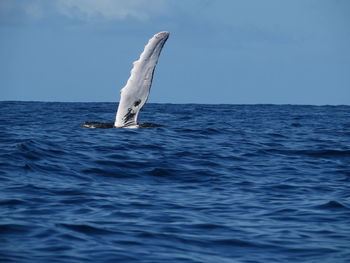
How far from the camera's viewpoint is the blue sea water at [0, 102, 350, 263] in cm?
763

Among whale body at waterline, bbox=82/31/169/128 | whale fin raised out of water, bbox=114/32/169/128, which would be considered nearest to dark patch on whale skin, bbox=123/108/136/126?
whale body at waterline, bbox=82/31/169/128

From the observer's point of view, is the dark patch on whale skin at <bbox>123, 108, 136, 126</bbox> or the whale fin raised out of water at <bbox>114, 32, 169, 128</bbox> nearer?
the whale fin raised out of water at <bbox>114, 32, 169, 128</bbox>

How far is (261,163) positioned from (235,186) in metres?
3.21

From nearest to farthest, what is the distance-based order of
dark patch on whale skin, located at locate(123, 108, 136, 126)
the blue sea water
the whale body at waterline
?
the blue sea water
the whale body at waterline
dark patch on whale skin, located at locate(123, 108, 136, 126)

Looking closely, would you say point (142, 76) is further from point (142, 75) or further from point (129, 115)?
point (129, 115)

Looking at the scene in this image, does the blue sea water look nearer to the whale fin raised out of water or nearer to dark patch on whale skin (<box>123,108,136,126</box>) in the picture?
dark patch on whale skin (<box>123,108,136,126</box>)

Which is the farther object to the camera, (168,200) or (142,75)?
(142,75)

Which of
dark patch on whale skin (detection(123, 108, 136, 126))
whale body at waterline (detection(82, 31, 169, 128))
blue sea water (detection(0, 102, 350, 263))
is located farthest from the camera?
dark patch on whale skin (detection(123, 108, 136, 126))

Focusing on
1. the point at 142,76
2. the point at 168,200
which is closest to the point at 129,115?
the point at 142,76

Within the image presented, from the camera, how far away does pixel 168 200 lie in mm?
10398

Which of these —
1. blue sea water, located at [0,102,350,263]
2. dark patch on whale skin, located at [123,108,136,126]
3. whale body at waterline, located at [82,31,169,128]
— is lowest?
blue sea water, located at [0,102,350,263]

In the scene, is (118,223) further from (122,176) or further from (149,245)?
(122,176)

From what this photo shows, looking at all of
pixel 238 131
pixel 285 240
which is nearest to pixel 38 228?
pixel 285 240

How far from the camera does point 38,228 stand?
26.8 ft
